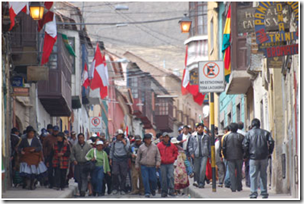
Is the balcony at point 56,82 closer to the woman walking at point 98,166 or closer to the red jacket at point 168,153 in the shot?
the woman walking at point 98,166

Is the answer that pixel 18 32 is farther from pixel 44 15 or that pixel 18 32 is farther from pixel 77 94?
pixel 77 94

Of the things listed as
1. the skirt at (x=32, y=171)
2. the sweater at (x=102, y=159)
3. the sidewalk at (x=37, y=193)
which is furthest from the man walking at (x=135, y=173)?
the skirt at (x=32, y=171)

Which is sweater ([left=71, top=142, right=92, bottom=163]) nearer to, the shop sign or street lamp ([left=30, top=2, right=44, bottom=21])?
street lamp ([left=30, top=2, right=44, bottom=21])

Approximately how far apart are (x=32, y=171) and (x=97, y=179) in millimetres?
1705

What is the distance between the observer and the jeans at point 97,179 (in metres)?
20.3

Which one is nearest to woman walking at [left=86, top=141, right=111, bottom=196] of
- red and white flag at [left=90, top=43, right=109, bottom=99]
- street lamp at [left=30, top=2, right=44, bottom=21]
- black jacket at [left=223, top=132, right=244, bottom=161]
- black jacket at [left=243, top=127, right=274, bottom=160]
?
black jacket at [left=223, top=132, right=244, bottom=161]

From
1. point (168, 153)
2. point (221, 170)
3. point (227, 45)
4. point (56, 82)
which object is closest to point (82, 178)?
point (168, 153)

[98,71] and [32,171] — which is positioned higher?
[98,71]

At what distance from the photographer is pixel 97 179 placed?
20281 mm

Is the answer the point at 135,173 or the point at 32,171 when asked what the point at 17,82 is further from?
the point at 135,173

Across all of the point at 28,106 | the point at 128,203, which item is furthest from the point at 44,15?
the point at 128,203

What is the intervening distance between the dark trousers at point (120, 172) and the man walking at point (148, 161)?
97 cm

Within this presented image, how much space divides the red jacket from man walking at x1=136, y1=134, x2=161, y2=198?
0.81ft

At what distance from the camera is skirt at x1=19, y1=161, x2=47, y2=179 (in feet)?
66.4
